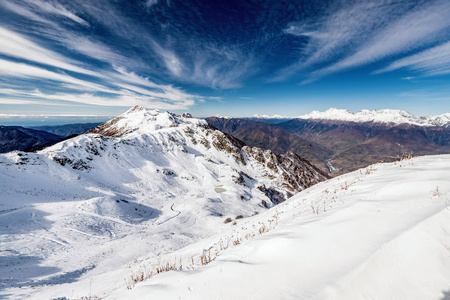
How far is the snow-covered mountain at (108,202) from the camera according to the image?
1673cm

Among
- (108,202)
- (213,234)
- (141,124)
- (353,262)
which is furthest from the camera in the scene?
(141,124)

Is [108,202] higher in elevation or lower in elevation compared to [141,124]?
lower

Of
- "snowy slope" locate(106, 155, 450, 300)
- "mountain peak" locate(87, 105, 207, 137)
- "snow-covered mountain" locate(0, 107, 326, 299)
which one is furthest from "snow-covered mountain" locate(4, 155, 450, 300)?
"mountain peak" locate(87, 105, 207, 137)

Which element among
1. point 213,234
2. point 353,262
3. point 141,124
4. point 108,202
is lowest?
point 213,234

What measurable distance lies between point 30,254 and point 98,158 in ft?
119

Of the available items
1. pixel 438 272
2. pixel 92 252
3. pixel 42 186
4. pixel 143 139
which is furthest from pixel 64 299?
pixel 143 139

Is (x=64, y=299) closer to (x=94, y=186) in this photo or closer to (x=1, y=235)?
(x=1, y=235)

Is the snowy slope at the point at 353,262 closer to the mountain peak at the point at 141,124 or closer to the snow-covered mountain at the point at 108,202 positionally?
the snow-covered mountain at the point at 108,202

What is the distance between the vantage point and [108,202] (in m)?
30.2

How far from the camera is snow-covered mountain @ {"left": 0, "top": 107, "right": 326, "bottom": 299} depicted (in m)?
16.7

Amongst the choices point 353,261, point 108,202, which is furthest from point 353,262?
point 108,202

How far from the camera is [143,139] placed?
65750 millimetres

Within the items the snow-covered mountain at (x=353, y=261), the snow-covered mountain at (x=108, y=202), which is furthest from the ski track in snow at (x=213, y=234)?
the snow-covered mountain at (x=108, y=202)

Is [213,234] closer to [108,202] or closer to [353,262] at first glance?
[108,202]
